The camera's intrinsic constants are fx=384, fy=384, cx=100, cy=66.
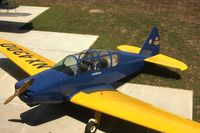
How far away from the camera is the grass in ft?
54.4

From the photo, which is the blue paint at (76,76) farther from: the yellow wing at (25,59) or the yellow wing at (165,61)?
the yellow wing at (25,59)

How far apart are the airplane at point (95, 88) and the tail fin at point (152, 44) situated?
0.66 metres

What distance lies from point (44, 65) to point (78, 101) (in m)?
3.31

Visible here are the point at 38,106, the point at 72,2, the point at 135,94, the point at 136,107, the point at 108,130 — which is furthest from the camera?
the point at 72,2

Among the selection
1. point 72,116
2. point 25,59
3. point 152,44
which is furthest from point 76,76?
point 152,44

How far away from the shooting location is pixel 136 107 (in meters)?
11.7

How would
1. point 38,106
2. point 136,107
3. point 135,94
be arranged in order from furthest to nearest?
point 135,94
point 38,106
point 136,107

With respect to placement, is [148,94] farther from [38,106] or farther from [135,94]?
[38,106]

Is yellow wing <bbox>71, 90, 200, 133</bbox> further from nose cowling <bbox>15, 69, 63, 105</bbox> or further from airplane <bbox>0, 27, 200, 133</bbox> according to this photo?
nose cowling <bbox>15, 69, 63, 105</bbox>

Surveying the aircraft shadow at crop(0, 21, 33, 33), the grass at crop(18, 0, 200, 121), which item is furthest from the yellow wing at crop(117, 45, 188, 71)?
the aircraft shadow at crop(0, 21, 33, 33)

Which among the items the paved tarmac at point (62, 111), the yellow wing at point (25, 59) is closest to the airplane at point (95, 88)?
the yellow wing at point (25, 59)

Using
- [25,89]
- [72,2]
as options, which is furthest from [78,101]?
[72,2]

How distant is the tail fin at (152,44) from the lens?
52.4ft

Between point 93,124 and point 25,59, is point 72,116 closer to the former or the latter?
point 93,124
